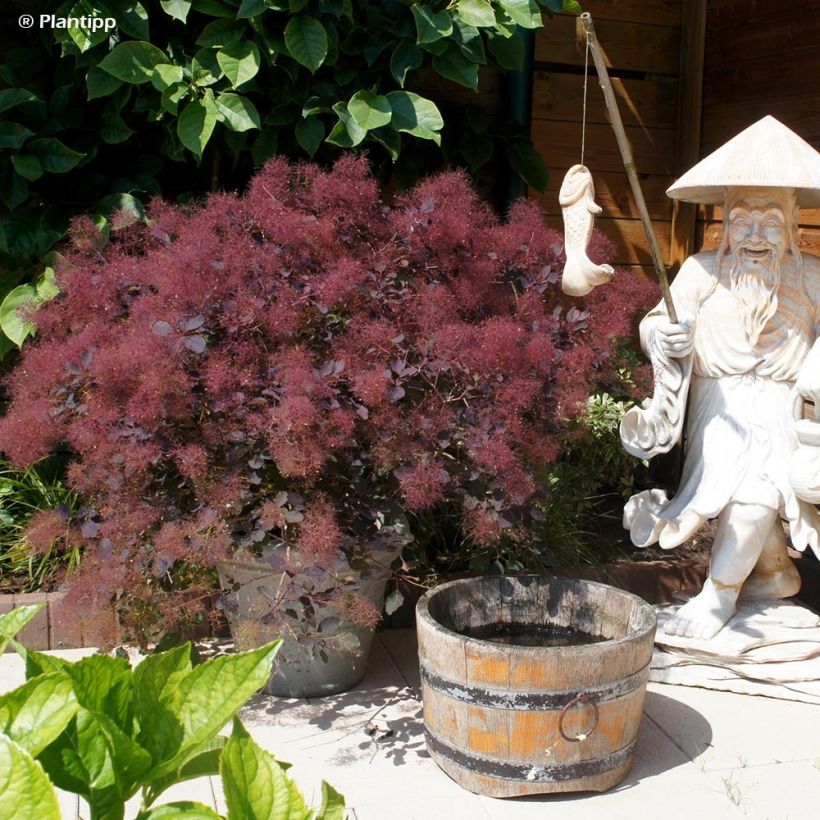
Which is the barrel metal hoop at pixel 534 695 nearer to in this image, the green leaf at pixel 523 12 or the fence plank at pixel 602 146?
the green leaf at pixel 523 12

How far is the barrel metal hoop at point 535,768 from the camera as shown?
2344 mm

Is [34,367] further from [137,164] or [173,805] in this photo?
[173,805]

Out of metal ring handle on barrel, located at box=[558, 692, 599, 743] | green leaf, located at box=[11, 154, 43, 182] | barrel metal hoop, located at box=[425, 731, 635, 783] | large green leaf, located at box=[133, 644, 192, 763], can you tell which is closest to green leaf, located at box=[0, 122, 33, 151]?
green leaf, located at box=[11, 154, 43, 182]

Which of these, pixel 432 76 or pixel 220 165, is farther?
pixel 432 76

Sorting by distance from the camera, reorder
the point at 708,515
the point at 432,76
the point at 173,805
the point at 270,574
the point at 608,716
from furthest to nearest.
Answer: the point at 432,76 → the point at 708,515 → the point at 270,574 → the point at 608,716 → the point at 173,805

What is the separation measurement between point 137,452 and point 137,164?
1.62 m

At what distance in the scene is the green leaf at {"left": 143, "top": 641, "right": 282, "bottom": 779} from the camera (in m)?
0.97

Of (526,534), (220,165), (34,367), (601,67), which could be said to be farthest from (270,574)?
(220,165)

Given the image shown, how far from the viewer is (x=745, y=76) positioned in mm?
4254

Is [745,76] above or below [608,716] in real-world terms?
above

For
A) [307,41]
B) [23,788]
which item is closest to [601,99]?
[307,41]

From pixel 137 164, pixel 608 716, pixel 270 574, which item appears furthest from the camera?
pixel 137 164

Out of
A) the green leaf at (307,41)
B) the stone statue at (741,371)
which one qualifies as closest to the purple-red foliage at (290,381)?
the stone statue at (741,371)

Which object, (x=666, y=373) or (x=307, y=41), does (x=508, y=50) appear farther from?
(x=666, y=373)
